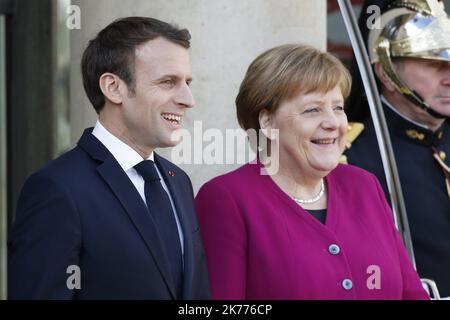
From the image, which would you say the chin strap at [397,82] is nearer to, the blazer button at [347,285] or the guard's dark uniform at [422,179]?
the guard's dark uniform at [422,179]

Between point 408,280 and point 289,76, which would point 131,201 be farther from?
point 408,280

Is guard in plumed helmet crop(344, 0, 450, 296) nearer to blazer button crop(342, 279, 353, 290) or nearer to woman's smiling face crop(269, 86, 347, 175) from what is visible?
woman's smiling face crop(269, 86, 347, 175)

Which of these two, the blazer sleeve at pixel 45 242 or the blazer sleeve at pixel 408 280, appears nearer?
the blazer sleeve at pixel 45 242

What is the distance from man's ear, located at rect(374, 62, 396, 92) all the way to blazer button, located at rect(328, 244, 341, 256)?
1.36m

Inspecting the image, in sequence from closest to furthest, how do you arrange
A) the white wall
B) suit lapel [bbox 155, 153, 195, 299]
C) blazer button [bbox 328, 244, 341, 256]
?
suit lapel [bbox 155, 153, 195, 299], blazer button [bbox 328, 244, 341, 256], the white wall

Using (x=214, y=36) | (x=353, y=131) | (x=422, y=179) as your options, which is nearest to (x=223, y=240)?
(x=214, y=36)

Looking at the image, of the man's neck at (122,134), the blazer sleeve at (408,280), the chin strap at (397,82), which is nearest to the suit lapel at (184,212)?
the man's neck at (122,134)

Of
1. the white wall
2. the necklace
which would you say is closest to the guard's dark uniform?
the white wall

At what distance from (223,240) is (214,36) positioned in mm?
1006

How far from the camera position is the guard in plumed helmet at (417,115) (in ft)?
14.6

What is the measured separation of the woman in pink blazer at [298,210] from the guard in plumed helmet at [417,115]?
0.86 metres

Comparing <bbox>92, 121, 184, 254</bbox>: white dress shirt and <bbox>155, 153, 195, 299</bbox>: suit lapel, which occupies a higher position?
<bbox>92, 121, 184, 254</bbox>: white dress shirt

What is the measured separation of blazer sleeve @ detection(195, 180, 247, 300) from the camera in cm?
330

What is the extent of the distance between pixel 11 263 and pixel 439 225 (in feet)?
6.89
